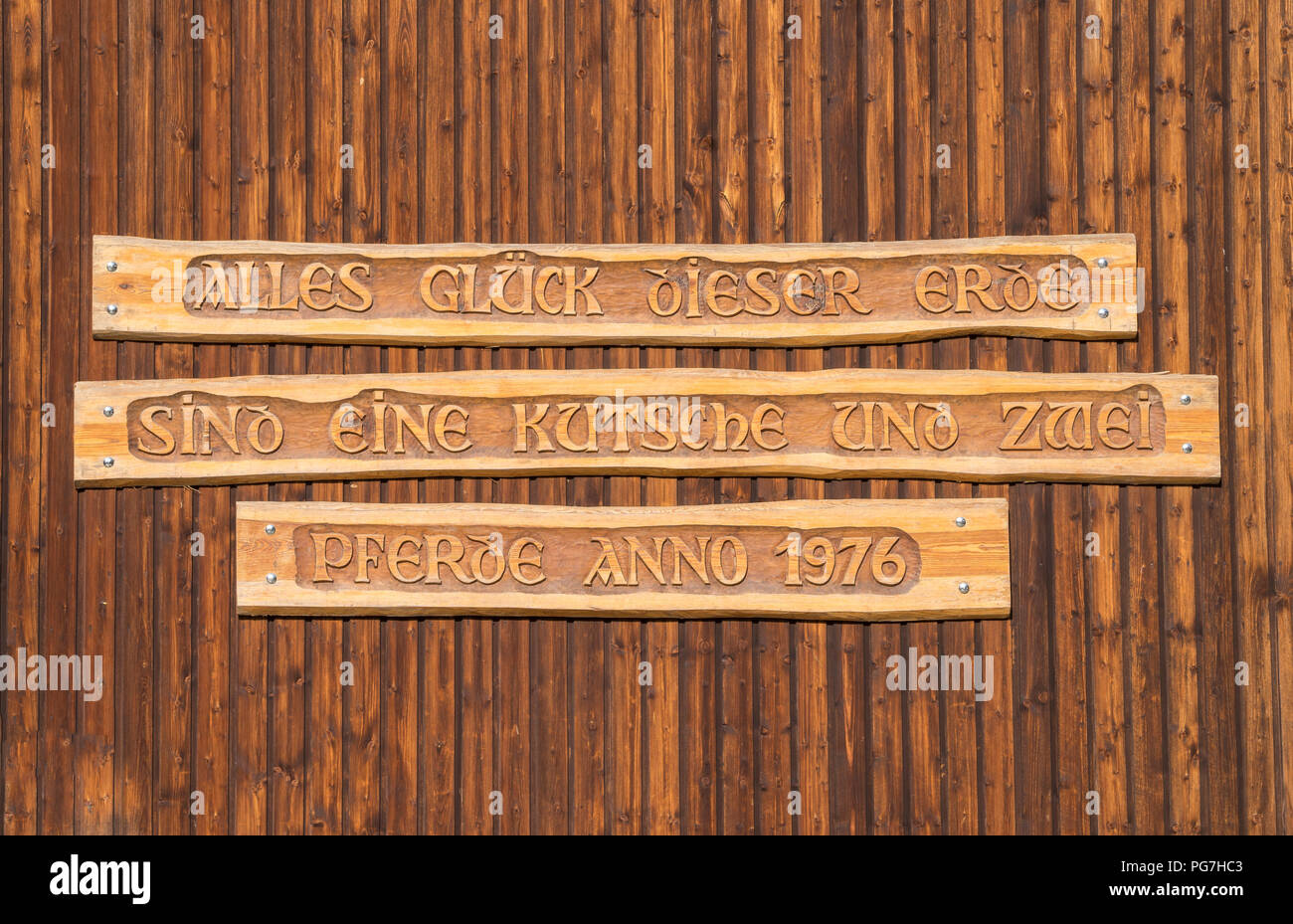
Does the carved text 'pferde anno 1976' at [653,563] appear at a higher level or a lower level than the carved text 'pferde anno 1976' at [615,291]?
lower

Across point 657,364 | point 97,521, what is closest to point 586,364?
point 657,364

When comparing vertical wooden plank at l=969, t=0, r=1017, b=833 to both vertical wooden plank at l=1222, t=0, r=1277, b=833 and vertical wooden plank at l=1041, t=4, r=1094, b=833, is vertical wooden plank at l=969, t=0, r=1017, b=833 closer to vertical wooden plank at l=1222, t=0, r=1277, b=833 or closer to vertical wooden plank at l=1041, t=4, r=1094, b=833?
vertical wooden plank at l=1041, t=4, r=1094, b=833

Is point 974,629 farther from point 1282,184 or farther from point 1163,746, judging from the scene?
point 1282,184

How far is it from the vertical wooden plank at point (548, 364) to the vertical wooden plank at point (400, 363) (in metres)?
0.44

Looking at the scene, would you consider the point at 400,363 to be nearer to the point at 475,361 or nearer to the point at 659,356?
the point at 475,361

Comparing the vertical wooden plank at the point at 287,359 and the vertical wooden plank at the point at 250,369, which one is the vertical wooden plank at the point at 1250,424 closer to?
the vertical wooden plank at the point at 287,359

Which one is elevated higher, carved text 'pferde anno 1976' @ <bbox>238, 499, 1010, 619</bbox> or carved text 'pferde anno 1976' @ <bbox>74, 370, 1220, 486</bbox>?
carved text 'pferde anno 1976' @ <bbox>74, 370, 1220, 486</bbox>

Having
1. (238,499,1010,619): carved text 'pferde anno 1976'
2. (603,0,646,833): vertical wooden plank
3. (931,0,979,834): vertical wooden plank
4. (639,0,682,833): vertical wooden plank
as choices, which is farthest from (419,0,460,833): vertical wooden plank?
(931,0,979,834): vertical wooden plank

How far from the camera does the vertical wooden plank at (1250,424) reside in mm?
4504

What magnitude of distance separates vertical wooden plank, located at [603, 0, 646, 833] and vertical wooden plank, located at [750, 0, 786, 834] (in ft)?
1.56

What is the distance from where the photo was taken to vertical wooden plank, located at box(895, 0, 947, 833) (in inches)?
177

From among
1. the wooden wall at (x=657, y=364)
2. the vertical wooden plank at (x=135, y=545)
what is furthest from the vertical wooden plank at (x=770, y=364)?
the vertical wooden plank at (x=135, y=545)

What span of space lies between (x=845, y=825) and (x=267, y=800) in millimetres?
2539

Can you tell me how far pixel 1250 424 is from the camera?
4570 millimetres
